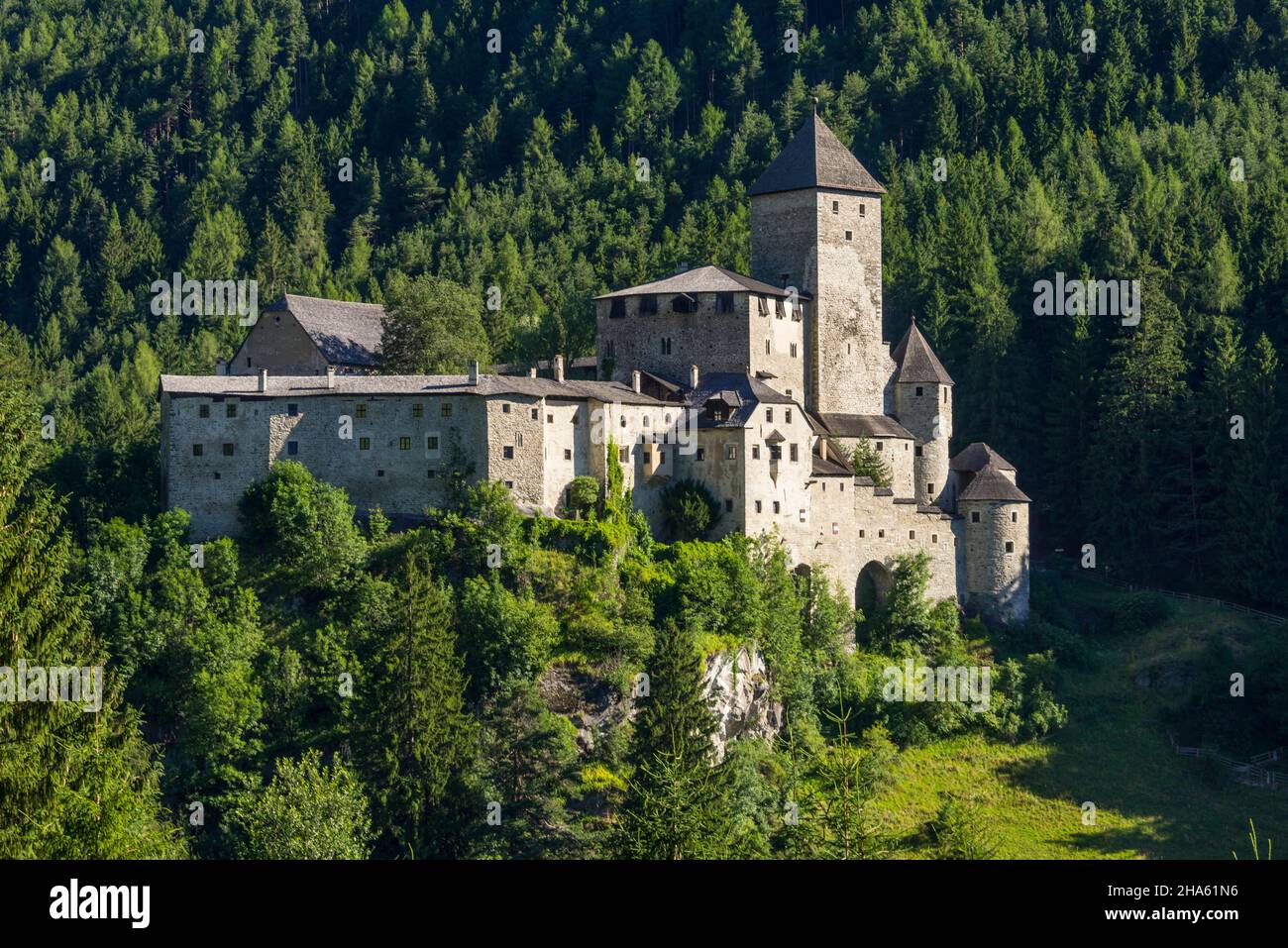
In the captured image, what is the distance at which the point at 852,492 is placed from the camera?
63.7 m

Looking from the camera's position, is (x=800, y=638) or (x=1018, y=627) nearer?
(x=800, y=638)

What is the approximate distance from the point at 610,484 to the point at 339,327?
69.0ft

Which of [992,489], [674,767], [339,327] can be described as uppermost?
[339,327]

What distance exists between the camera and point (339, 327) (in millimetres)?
74938

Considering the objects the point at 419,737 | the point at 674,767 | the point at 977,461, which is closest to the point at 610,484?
the point at 419,737

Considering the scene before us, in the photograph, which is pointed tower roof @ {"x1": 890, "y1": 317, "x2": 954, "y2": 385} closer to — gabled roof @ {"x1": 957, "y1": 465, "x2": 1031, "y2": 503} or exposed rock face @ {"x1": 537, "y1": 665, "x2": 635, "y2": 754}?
gabled roof @ {"x1": 957, "y1": 465, "x2": 1031, "y2": 503}

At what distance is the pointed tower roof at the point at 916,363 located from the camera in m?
69.7

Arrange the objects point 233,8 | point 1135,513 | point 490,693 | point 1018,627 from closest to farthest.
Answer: point 490,693, point 1018,627, point 1135,513, point 233,8

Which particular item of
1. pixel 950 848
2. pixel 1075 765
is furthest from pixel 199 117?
pixel 950 848

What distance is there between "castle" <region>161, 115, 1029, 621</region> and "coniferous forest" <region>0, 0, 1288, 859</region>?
60.9 inches

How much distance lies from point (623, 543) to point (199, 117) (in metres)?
107

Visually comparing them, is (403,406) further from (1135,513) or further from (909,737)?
(1135,513)

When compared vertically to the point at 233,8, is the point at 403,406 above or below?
below

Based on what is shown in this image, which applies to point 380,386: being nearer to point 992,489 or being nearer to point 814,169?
point 814,169
